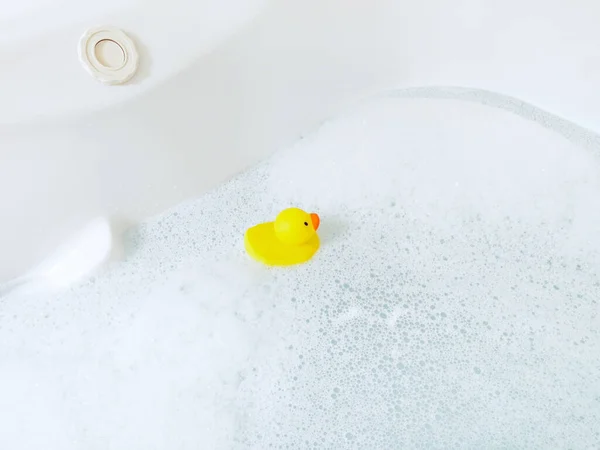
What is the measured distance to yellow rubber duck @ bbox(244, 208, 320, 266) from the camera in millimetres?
826

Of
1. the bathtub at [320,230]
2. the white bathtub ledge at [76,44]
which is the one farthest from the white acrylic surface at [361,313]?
the white bathtub ledge at [76,44]

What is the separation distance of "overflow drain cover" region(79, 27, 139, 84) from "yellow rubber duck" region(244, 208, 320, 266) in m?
0.26

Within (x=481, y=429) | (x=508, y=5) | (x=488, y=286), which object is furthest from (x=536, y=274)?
(x=508, y=5)

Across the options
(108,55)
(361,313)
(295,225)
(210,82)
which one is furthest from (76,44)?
(361,313)

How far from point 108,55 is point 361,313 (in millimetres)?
471

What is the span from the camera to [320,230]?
92cm

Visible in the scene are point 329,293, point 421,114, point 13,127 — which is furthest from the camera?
point 421,114

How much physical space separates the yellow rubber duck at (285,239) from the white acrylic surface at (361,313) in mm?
29

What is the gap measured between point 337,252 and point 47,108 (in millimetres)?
428

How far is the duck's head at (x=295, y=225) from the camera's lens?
0.82 metres

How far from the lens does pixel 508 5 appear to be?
916 millimetres

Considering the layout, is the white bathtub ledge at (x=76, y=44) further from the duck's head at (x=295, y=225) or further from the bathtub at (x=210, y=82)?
the duck's head at (x=295, y=225)

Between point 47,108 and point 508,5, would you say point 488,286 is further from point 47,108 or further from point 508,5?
point 47,108

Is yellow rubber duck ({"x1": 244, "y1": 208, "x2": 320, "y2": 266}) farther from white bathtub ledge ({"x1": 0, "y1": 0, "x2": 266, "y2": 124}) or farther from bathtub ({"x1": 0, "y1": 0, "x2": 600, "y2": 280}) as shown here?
white bathtub ledge ({"x1": 0, "y1": 0, "x2": 266, "y2": 124})
